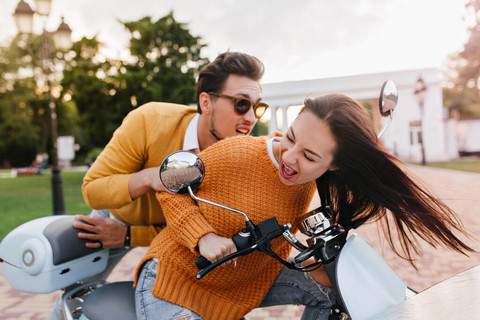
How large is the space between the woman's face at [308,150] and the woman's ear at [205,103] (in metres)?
1.00

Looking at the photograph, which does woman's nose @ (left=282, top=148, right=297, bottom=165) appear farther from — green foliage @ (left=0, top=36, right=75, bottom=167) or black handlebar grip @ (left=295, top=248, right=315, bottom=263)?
green foliage @ (left=0, top=36, right=75, bottom=167)

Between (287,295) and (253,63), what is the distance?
132 centimetres

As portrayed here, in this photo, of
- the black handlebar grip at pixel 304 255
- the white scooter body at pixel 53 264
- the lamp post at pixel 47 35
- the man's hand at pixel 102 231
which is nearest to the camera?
the black handlebar grip at pixel 304 255

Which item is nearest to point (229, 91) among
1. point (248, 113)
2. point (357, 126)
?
point (248, 113)

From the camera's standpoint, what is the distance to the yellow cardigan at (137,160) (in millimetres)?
1948

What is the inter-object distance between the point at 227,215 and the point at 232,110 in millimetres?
921

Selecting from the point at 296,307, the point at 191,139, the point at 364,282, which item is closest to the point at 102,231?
the point at 191,139

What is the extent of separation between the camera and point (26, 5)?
7707 mm

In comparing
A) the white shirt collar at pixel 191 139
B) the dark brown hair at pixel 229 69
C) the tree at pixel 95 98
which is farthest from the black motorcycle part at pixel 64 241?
the tree at pixel 95 98

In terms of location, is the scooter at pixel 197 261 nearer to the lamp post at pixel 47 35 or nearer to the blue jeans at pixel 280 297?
the blue jeans at pixel 280 297

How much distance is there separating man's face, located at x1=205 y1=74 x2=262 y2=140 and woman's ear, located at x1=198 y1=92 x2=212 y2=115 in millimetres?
43

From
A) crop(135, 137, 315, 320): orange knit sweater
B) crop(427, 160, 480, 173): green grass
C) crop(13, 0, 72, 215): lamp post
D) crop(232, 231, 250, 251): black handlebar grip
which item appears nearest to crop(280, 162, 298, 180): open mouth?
crop(135, 137, 315, 320): orange knit sweater

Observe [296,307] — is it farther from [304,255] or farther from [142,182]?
[304,255]

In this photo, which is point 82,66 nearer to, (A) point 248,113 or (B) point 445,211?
(A) point 248,113
